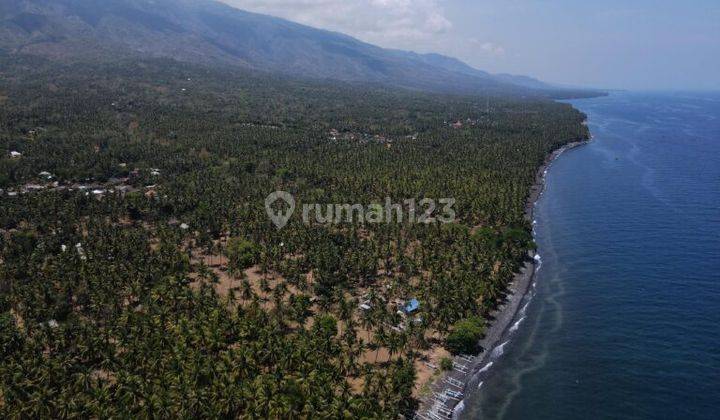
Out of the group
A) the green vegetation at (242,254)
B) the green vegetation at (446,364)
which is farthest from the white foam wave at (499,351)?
the green vegetation at (242,254)

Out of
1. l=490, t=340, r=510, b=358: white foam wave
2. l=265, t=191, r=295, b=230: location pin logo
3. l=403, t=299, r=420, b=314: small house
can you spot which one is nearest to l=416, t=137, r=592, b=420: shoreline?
l=490, t=340, r=510, b=358: white foam wave

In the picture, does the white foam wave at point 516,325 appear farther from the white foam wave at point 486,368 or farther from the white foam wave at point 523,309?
the white foam wave at point 486,368

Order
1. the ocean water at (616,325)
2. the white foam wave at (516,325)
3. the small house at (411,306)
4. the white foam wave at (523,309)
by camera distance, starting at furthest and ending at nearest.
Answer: the white foam wave at (523,309), the white foam wave at (516,325), the small house at (411,306), the ocean water at (616,325)

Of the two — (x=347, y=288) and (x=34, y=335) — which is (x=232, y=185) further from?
(x=34, y=335)

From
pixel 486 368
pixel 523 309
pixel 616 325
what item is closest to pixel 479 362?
pixel 486 368

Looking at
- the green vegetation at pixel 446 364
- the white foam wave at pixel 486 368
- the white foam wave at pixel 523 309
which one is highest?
the white foam wave at pixel 523 309

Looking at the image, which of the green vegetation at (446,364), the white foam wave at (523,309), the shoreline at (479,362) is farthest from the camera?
the white foam wave at (523,309)
